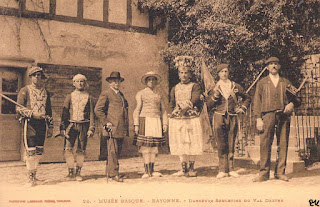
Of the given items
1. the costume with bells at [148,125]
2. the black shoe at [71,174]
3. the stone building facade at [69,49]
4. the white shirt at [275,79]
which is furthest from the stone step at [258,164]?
the black shoe at [71,174]

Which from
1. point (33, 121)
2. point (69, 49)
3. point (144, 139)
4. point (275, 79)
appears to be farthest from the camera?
point (69, 49)

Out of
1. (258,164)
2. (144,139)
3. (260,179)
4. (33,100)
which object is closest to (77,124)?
(33,100)

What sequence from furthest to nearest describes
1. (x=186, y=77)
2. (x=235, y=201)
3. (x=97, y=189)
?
(x=186, y=77) → (x=97, y=189) → (x=235, y=201)

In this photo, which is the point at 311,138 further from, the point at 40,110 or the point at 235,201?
the point at 40,110

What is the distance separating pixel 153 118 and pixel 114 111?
2.32 ft

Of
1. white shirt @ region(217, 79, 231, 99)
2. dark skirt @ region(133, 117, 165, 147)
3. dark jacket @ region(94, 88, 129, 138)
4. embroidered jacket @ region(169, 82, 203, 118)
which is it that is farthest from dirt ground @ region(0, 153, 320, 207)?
white shirt @ region(217, 79, 231, 99)

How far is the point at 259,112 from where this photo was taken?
5.54 meters

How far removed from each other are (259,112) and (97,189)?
111 inches

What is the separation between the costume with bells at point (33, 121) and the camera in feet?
17.5

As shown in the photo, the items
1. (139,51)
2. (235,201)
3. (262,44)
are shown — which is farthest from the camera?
(139,51)

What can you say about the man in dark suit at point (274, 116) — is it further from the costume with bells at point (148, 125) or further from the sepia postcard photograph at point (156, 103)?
the costume with bells at point (148, 125)

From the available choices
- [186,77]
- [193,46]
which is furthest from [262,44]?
[186,77]

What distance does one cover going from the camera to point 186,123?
235 inches

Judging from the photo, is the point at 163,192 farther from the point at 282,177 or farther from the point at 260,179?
the point at 282,177
